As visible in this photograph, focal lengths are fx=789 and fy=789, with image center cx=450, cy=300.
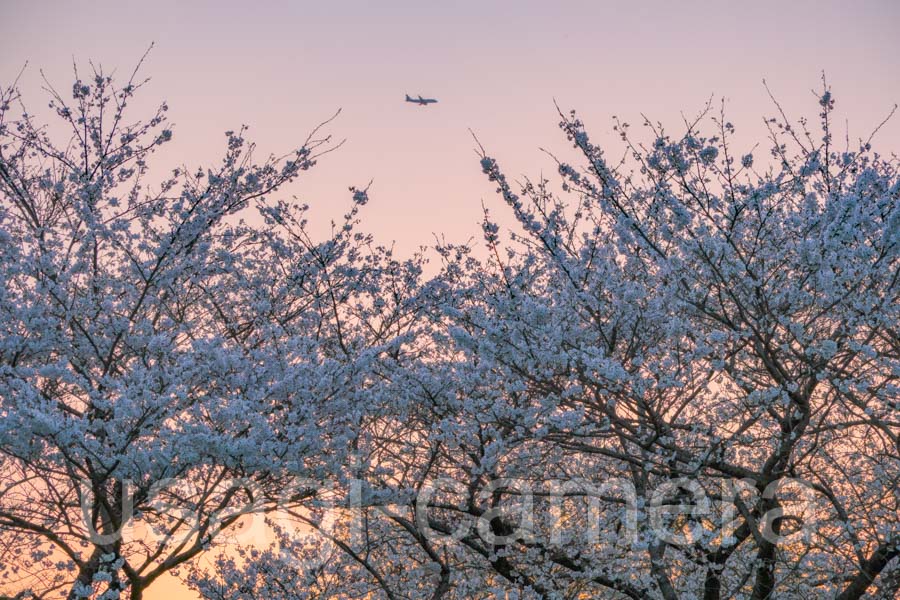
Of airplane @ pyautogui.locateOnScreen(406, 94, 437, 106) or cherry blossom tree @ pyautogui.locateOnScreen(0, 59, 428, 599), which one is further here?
airplane @ pyautogui.locateOnScreen(406, 94, 437, 106)

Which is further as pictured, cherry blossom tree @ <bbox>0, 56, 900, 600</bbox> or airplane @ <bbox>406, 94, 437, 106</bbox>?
airplane @ <bbox>406, 94, 437, 106</bbox>

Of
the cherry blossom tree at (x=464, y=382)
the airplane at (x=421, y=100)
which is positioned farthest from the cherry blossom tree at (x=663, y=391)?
the airplane at (x=421, y=100)

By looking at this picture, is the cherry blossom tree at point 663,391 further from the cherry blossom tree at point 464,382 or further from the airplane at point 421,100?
the airplane at point 421,100

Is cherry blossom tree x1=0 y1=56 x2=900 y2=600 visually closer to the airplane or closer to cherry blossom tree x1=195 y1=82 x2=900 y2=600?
cherry blossom tree x1=195 y1=82 x2=900 y2=600

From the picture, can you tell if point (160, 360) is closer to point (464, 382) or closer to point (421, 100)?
point (464, 382)

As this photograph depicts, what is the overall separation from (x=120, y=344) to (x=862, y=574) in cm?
801

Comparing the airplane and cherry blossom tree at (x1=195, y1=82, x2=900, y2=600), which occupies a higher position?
the airplane

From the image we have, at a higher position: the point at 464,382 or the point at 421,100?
the point at 421,100

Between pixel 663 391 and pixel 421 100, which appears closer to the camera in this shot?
pixel 663 391

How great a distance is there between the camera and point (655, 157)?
7633 millimetres

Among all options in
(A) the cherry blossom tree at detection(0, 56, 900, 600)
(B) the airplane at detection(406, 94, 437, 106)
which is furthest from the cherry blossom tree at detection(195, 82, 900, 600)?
(B) the airplane at detection(406, 94, 437, 106)

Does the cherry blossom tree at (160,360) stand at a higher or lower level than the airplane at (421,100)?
lower

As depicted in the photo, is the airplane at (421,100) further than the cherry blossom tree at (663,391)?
Yes

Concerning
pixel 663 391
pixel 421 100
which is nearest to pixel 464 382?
pixel 663 391
